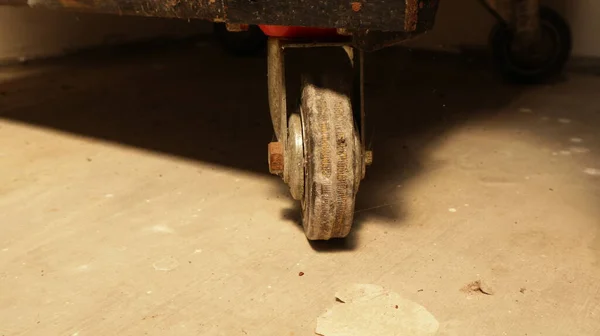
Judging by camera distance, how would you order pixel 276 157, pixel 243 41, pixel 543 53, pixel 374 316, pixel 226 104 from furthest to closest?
pixel 243 41, pixel 543 53, pixel 226 104, pixel 276 157, pixel 374 316

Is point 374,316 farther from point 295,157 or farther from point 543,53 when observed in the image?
point 543,53

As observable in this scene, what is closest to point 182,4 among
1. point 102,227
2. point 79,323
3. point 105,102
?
point 102,227

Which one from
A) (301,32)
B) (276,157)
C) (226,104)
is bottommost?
(226,104)

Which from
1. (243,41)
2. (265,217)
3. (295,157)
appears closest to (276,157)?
(295,157)

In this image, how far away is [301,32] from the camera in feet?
4.40

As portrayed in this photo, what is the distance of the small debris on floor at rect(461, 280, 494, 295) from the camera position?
1.21 metres

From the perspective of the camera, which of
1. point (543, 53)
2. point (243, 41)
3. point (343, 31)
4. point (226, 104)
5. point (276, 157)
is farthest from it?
point (243, 41)

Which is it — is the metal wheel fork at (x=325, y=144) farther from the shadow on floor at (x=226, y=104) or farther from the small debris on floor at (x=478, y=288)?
the small debris on floor at (x=478, y=288)

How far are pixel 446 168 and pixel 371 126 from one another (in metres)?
0.40

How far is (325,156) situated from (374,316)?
A: 1.03 feet

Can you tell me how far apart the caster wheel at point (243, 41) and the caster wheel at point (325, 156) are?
182cm

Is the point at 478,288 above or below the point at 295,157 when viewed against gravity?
below

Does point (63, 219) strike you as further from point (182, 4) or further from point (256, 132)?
point (256, 132)

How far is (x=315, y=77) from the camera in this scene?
135cm
